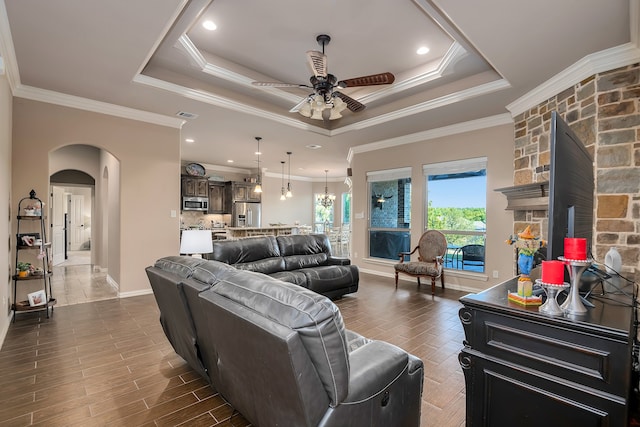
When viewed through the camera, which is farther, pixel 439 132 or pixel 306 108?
pixel 439 132

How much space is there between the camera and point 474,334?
142 cm

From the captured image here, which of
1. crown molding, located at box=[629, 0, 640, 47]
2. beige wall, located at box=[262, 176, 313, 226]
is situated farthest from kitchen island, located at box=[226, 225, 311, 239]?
crown molding, located at box=[629, 0, 640, 47]

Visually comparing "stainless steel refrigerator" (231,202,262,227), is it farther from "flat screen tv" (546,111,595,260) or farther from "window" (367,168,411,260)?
"flat screen tv" (546,111,595,260)

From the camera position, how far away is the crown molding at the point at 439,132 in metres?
4.77

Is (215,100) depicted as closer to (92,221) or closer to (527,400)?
(527,400)

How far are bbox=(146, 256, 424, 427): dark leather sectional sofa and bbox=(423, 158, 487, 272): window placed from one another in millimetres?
4147

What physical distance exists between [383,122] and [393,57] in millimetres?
1338

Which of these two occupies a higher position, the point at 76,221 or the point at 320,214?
the point at 320,214

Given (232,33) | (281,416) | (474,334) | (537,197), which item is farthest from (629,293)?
(232,33)

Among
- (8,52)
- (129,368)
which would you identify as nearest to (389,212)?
(129,368)

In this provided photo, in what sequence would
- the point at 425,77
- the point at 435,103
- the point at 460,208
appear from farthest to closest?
the point at 460,208 → the point at 435,103 → the point at 425,77

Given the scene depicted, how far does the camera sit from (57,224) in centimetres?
818

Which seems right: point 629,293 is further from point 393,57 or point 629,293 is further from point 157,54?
point 157,54

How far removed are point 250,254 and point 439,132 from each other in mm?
3887
